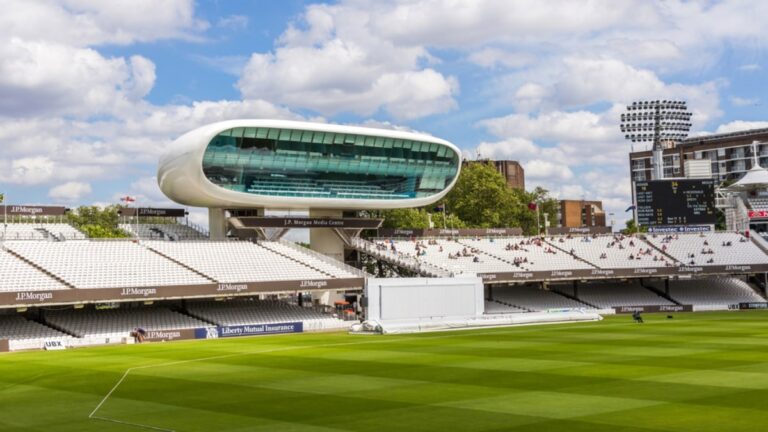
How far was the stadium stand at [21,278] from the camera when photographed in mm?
51812

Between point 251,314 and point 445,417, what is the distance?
43026 millimetres

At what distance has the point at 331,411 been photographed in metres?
22.1

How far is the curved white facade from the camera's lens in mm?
66375

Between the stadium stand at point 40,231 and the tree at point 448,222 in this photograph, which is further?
the tree at point 448,222

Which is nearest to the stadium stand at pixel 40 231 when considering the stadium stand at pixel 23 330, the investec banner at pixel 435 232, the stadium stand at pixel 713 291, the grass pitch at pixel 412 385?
the stadium stand at pixel 23 330

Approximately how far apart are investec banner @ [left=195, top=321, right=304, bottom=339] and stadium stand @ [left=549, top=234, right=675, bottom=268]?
3342cm

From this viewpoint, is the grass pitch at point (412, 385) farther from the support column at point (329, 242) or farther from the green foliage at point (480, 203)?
the green foliage at point (480, 203)

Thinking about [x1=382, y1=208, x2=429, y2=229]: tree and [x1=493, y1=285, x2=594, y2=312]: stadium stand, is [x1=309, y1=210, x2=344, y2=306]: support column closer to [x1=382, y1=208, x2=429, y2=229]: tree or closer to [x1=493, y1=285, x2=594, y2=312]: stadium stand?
[x1=493, y1=285, x2=594, y2=312]: stadium stand

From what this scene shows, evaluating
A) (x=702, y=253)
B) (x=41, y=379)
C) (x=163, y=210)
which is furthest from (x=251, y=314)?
(x=702, y=253)

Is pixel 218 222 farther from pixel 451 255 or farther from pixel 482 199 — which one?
pixel 482 199

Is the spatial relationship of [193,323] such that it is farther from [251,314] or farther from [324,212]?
[324,212]

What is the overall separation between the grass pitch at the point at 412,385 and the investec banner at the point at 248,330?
8.89 metres

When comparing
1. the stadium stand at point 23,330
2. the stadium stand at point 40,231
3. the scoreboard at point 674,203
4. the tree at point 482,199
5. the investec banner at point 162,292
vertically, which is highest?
the tree at point 482,199

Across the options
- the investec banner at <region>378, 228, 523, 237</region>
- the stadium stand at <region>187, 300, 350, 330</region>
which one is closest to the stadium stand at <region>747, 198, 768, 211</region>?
the investec banner at <region>378, 228, 523, 237</region>
